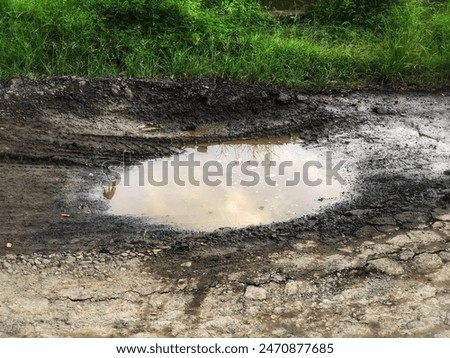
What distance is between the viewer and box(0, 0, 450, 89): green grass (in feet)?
21.2

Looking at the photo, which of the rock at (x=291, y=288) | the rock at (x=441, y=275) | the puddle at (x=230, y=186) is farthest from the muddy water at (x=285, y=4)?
the rock at (x=291, y=288)

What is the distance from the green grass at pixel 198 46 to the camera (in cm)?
645

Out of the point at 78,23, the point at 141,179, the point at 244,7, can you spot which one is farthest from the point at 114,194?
the point at 244,7

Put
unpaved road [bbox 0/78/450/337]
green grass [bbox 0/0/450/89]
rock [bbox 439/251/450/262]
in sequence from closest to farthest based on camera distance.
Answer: unpaved road [bbox 0/78/450/337] → rock [bbox 439/251/450/262] → green grass [bbox 0/0/450/89]

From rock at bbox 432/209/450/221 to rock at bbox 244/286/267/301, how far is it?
176cm

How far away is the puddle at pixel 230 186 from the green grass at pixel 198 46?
1281 mm

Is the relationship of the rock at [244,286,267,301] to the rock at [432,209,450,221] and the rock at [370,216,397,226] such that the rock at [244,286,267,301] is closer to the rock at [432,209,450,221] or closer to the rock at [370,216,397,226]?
the rock at [370,216,397,226]

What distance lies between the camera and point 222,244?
440cm

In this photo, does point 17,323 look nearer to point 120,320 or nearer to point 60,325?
point 60,325

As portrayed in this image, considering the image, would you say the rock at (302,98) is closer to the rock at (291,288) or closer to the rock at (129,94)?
the rock at (129,94)

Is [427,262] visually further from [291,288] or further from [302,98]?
[302,98]

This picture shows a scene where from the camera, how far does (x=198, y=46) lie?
684cm

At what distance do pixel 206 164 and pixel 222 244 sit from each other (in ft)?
4.05

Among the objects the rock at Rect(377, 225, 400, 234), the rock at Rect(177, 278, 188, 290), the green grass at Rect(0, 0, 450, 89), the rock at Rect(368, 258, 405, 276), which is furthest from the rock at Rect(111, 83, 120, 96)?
the rock at Rect(368, 258, 405, 276)
